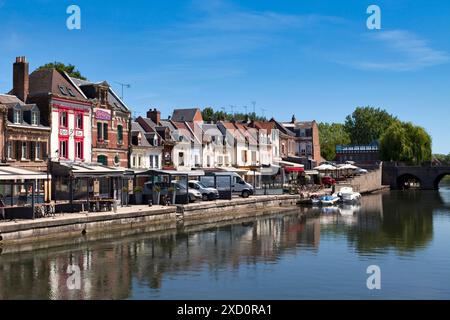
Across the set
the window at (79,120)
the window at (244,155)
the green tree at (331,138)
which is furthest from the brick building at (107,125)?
the green tree at (331,138)

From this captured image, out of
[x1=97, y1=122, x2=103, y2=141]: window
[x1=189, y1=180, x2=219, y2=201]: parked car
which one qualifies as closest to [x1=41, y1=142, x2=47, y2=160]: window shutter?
[x1=97, y1=122, x2=103, y2=141]: window

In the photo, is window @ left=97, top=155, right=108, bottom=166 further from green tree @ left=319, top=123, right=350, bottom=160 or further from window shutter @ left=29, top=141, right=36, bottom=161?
green tree @ left=319, top=123, right=350, bottom=160

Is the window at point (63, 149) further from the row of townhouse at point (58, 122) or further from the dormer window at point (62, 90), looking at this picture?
the dormer window at point (62, 90)

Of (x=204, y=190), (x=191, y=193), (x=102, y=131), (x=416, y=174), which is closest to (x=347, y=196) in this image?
(x=204, y=190)

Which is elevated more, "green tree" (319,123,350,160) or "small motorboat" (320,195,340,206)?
"green tree" (319,123,350,160)

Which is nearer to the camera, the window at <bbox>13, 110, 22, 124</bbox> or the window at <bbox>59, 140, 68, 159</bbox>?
the window at <bbox>13, 110, 22, 124</bbox>

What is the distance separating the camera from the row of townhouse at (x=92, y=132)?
47094 mm

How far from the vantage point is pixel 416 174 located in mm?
111688

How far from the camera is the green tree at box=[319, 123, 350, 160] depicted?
5669 inches

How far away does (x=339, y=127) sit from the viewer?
7165 inches

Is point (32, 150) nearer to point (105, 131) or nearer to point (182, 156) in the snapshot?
point (105, 131)

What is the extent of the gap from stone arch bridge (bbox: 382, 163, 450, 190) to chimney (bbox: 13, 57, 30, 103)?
262 ft

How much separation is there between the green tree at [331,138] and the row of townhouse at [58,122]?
90.1m
